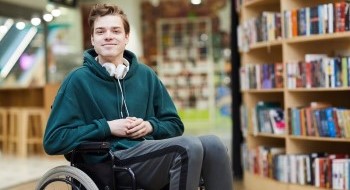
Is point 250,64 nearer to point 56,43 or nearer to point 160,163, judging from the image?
point 160,163

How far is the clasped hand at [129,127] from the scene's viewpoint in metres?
2.18

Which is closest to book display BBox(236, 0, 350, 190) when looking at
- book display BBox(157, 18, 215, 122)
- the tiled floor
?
the tiled floor

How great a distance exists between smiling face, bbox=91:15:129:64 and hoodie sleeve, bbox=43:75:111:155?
0.21 m

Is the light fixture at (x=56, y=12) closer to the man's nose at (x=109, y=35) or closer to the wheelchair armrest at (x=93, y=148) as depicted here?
the man's nose at (x=109, y=35)

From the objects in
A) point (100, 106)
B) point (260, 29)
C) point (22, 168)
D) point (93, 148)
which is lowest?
point (22, 168)

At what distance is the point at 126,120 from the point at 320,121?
1.92m

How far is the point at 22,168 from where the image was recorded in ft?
19.4

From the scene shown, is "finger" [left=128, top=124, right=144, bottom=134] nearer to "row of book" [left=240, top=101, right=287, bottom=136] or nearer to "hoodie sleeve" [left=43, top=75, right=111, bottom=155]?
"hoodie sleeve" [left=43, top=75, right=111, bottom=155]

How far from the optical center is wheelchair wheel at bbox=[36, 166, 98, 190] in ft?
6.64

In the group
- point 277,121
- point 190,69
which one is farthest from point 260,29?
point 190,69

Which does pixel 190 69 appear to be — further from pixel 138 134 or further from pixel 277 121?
pixel 138 134

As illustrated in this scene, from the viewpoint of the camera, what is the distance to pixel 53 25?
743cm

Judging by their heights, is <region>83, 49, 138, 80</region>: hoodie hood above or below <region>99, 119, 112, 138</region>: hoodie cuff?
above

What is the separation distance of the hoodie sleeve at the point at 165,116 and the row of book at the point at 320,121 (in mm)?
1548
